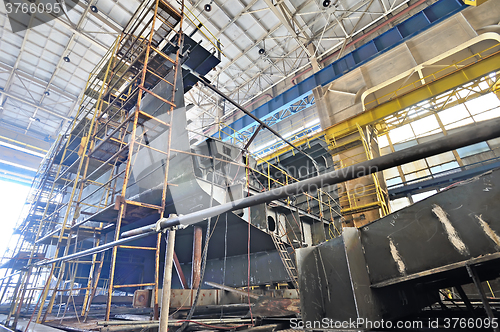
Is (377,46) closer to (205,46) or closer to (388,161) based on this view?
(205,46)

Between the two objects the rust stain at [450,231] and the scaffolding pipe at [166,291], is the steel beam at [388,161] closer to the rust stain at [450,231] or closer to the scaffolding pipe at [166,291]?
the scaffolding pipe at [166,291]

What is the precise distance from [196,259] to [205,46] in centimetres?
1541

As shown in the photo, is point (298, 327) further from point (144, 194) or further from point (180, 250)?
point (180, 250)

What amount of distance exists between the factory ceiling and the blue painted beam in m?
3.13

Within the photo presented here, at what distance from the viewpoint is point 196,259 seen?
21.5 feet

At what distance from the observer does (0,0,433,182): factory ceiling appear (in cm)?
1510

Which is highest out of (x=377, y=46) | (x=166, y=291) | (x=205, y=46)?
(x=205, y=46)

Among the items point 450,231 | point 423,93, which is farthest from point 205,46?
point 450,231

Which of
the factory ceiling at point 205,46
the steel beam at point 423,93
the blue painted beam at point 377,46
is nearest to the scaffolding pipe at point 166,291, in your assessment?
the blue painted beam at point 377,46

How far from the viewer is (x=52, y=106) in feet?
70.3

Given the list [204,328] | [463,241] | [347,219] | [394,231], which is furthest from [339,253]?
[347,219]

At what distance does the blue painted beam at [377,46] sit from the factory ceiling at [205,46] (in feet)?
10.3

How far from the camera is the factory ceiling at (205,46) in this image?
15102mm

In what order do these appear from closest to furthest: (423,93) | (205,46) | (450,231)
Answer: (450,231)
(423,93)
(205,46)
